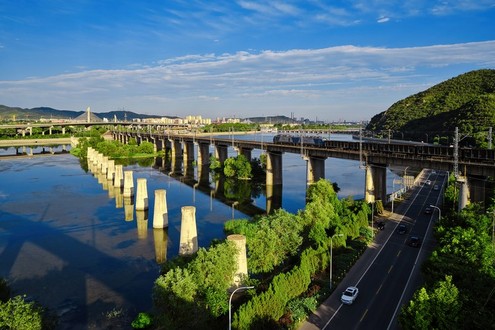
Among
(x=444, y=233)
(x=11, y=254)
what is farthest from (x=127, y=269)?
(x=444, y=233)

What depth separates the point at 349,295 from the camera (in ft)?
108

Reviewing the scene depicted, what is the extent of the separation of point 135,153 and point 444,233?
5882 inches

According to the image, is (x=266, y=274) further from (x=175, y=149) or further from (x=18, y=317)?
(x=175, y=149)

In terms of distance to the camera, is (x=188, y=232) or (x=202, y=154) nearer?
(x=188, y=232)

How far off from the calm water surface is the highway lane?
1790cm

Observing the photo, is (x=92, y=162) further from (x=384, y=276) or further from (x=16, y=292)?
(x=384, y=276)

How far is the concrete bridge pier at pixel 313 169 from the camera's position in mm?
91125

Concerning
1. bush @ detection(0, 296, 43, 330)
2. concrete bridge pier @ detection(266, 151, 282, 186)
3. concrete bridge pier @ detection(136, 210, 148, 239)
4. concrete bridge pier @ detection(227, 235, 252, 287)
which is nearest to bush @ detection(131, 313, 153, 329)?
concrete bridge pier @ detection(227, 235, 252, 287)

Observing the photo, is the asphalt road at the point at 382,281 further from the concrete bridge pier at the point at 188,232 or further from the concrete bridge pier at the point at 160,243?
the concrete bridge pier at the point at 160,243

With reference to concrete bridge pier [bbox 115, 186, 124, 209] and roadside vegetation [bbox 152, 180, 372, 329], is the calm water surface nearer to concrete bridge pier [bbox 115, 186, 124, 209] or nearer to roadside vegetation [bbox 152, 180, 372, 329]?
concrete bridge pier [bbox 115, 186, 124, 209]

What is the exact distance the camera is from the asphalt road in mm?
30077

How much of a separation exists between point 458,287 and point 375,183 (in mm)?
44741

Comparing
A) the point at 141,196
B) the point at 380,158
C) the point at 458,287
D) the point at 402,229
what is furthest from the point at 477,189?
the point at 141,196

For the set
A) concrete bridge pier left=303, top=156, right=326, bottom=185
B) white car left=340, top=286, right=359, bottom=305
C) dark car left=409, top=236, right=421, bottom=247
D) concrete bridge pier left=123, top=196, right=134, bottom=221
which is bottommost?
concrete bridge pier left=123, top=196, right=134, bottom=221
